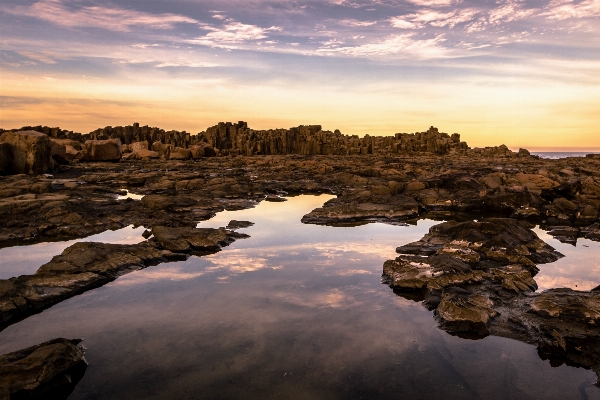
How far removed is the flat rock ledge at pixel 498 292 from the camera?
7145 mm

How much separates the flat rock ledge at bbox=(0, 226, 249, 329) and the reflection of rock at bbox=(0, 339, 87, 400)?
228cm

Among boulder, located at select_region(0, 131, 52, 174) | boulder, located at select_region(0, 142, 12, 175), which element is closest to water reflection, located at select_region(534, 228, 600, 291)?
boulder, located at select_region(0, 142, 12, 175)

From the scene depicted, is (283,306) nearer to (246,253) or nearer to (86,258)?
(246,253)

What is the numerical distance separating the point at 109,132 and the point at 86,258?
11702 cm

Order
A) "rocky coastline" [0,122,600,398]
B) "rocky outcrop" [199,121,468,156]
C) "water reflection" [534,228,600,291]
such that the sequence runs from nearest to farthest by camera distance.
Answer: "rocky coastline" [0,122,600,398], "water reflection" [534,228,600,291], "rocky outcrop" [199,121,468,156]

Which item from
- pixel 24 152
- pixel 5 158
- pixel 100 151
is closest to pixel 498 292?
pixel 5 158

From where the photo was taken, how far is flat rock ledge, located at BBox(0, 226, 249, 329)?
27.0 feet

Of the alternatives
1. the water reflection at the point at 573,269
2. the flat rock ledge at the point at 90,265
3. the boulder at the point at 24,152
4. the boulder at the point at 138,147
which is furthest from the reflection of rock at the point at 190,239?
the boulder at the point at 138,147

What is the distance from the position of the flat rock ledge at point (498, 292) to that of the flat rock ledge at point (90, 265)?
6198mm

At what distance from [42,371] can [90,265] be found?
4.97m

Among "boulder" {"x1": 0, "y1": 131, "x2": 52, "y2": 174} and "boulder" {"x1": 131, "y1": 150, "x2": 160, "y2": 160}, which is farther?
"boulder" {"x1": 131, "y1": 150, "x2": 160, "y2": 160}

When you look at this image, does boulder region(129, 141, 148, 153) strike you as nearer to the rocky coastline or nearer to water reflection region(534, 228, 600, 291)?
the rocky coastline

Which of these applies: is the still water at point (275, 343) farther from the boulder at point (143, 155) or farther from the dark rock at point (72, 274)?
the boulder at point (143, 155)

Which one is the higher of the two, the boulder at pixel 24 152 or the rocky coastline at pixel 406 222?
the boulder at pixel 24 152
